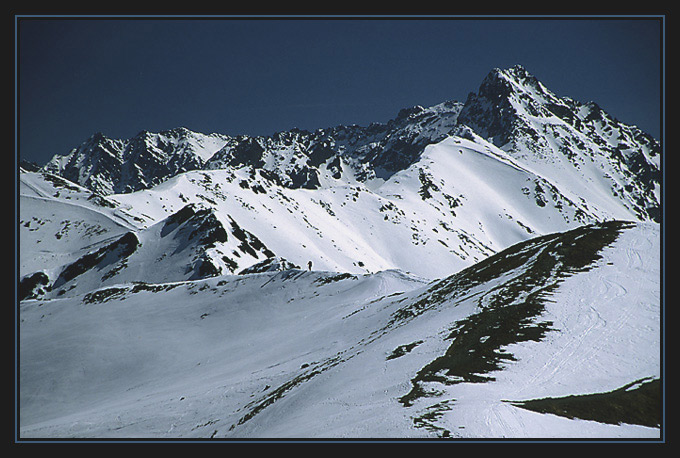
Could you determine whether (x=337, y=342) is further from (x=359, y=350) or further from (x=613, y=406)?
(x=613, y=406)

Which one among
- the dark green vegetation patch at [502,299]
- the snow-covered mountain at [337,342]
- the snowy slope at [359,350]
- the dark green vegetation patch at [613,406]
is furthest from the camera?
the dark green vegetation patch at [502,299]

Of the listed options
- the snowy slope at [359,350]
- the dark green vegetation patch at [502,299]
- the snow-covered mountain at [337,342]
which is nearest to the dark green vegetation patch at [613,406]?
the snow-covered mountain at [337,342]

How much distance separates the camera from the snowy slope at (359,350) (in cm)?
1611

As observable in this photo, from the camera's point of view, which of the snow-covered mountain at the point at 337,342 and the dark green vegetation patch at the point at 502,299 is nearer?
the snow-covered mountain at the point at 337,342

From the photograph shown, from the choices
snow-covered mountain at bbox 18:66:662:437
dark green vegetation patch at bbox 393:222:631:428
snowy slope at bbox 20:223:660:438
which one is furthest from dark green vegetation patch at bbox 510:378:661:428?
dark green vegetation patch at bbox 393:222:631:428

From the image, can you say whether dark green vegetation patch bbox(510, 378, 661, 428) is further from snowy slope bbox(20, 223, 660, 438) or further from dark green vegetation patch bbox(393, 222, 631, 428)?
dark green vegetation patch bbox(393, 222, 631, 428)

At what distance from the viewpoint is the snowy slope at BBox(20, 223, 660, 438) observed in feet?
Result: 52.9

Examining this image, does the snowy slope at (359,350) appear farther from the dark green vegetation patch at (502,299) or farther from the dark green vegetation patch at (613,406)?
the dark green vegetation patch at (613,406)

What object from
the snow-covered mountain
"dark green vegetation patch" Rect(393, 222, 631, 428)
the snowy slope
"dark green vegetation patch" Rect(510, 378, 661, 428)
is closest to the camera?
"dark green vegetation patch" Rect(510, 378, 661, 428)

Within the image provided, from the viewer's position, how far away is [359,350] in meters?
28.8

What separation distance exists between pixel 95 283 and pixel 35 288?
1016 cm

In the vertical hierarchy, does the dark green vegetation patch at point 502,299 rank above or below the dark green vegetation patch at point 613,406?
above

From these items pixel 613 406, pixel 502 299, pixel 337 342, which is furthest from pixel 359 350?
pixel 613 406

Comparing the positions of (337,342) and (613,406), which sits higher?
(613,406)
